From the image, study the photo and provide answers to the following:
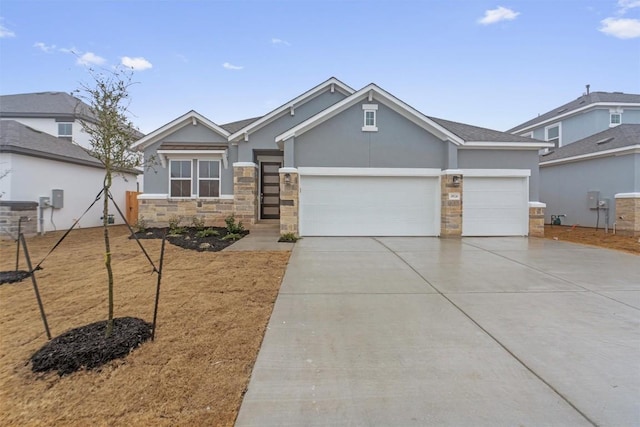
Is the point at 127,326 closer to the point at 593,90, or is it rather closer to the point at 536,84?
the point at 536,84

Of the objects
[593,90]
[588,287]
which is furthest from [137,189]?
[593,90]

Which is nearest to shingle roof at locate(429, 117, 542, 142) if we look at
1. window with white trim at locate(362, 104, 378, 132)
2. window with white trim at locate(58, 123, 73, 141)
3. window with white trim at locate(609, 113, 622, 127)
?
window with white trim at locate(362, 104, 378, 132)

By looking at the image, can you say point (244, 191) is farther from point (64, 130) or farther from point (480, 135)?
point (64, 130)

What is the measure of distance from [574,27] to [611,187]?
7692 mm

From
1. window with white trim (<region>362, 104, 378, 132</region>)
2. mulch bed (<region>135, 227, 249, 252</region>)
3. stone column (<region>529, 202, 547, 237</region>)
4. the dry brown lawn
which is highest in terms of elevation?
window with white trim (<region>362, 104, 378, 132</region>)

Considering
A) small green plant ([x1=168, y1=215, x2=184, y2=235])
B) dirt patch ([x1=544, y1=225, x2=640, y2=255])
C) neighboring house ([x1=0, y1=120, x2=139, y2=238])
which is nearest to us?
dirt patch ([x1=544, y1=225, x2=640, y2=255])

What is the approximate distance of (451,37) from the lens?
11.9 m

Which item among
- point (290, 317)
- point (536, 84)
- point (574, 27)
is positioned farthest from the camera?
point (536, 84)

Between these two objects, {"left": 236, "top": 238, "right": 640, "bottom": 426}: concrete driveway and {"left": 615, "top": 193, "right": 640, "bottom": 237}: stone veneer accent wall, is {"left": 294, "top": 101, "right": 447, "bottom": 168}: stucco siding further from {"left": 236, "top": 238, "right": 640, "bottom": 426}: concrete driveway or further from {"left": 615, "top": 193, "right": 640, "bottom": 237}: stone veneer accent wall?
{"left": 615, "top": 193, "right": 640, "bottom": 237}: stone veneer accent wall

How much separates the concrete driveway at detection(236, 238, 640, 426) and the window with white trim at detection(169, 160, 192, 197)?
9.30 m

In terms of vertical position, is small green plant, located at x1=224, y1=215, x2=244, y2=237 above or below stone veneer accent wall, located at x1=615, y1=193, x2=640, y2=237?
below

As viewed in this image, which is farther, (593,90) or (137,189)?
(593,90)

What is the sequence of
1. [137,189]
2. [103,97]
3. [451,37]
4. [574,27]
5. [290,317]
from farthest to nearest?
[137,189] → [451,37] → [574,27] → [290,317] → [103,97]

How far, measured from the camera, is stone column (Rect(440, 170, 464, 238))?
36.2ft
